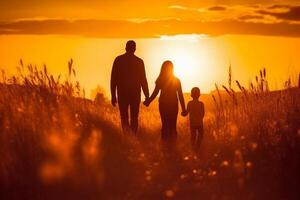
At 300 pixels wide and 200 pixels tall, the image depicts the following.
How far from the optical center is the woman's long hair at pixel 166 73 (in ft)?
40.7

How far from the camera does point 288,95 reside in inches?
501

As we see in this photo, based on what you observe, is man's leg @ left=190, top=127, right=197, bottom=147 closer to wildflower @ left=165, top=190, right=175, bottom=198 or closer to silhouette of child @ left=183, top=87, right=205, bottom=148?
silhouette of child @ left=183, top=87, right=205, bottom=148

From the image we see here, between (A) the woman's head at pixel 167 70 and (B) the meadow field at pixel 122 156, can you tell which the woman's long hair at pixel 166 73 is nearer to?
(A) the woman's head at pixel 167 70

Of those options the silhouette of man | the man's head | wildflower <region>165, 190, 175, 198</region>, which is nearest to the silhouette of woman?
the silhouette of man

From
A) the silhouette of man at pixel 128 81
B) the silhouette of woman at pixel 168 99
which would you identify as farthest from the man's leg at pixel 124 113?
the silhouette of woman at pixel 168 99

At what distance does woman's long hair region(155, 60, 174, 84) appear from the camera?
12406 millimetres

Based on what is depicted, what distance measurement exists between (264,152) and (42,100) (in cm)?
433

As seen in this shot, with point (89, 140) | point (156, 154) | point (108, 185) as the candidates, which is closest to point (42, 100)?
point (89, 140)

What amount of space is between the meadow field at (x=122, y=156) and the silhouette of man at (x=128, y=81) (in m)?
1.03

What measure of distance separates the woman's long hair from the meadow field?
51.5 inches

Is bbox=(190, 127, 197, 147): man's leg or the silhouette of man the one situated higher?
the silhouette of man

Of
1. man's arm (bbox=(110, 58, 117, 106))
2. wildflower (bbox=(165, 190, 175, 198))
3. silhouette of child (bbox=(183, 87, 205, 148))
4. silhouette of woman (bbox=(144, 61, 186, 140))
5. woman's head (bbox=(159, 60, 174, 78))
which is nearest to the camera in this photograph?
wildflower (bbox=(165, 190, 175, 198))

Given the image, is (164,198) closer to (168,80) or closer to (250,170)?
(250,170)

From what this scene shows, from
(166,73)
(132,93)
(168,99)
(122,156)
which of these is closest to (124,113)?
(132,93)
